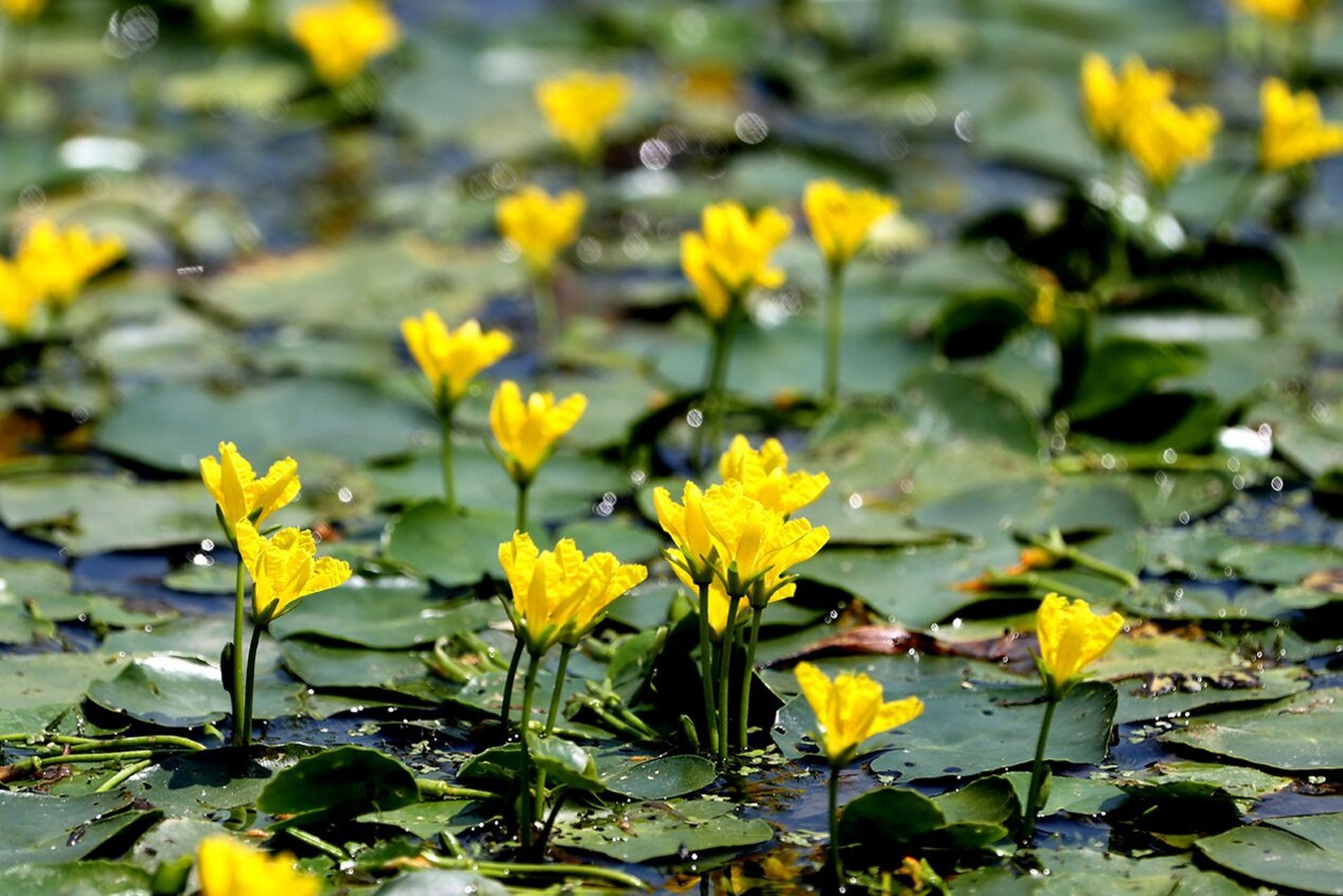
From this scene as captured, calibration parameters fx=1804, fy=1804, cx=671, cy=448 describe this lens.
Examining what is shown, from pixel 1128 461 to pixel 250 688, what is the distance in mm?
1821

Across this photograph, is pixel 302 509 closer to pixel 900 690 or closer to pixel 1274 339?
pixel 900 690

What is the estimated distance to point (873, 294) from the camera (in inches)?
165

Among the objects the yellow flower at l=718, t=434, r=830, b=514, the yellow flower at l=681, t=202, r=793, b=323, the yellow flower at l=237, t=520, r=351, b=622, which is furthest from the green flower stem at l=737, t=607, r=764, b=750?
the yellow flower at l=681, t=202, r=793, b=323

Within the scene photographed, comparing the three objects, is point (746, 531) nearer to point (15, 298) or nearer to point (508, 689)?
point (508, 689)

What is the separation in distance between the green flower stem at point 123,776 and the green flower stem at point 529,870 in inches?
17.0

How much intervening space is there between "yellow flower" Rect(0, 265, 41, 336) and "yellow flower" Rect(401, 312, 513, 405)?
1.20 meters

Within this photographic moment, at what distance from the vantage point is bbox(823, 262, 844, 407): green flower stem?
3422mm

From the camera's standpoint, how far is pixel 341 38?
16.9 ft

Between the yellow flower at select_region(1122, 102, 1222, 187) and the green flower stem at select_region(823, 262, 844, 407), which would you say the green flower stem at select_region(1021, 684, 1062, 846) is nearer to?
the green flower stem at select_region(823, 262, 844, 407)

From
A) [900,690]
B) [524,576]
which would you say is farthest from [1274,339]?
[524,576]

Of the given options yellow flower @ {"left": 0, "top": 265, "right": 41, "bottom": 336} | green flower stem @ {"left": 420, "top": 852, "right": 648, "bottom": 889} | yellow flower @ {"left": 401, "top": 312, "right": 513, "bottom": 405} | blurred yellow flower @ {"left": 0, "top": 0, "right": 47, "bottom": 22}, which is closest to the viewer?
green flower stem @ {"left": 420, "top": 852, "right": 648, "bottom": 889}

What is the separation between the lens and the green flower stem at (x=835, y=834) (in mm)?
1950

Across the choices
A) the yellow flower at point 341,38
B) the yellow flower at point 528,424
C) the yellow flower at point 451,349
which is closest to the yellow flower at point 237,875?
the yellow flower at point 528,424

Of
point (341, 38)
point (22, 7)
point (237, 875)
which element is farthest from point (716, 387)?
point (22, 7)
